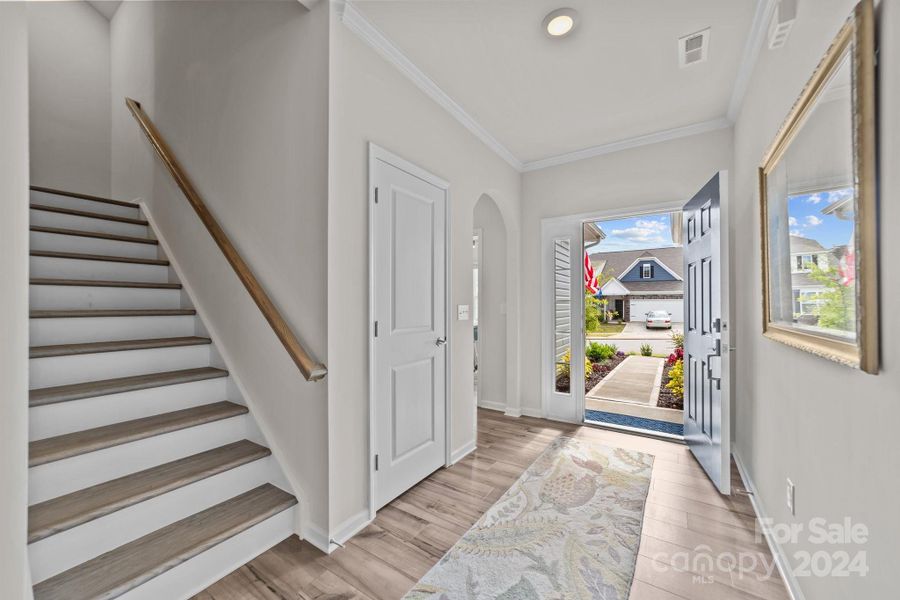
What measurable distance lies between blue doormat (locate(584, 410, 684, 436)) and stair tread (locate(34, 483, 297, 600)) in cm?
299

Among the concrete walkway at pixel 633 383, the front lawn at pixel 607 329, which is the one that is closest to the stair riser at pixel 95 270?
the concrete walkway at pixel 633 383

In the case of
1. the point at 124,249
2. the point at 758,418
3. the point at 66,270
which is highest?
the point at 124,249

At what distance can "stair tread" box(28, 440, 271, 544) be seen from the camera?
1.38 metres

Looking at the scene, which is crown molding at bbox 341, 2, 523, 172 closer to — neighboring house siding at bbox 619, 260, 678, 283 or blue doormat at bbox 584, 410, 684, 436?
blue doormat at bbox 584, 410, 684, 436

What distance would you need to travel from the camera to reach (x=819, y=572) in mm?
1279

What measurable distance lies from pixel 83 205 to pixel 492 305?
376cm

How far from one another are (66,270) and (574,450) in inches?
150

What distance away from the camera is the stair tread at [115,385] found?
5.54 feet

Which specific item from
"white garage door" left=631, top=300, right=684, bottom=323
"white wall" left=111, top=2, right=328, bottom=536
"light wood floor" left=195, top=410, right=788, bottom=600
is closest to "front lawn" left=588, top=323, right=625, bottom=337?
"white garage door" left=631, top=300, right=684, bottom=323

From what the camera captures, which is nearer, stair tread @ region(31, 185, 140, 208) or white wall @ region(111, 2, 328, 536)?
white wall @ region(111, 2, 328, 536)

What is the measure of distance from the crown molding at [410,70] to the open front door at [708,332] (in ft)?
5.68

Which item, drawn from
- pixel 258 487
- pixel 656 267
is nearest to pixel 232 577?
pixel 258 487

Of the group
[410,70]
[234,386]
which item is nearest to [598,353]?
[410,70]

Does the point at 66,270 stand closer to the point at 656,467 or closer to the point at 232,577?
the point at 232,577
